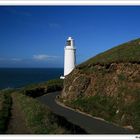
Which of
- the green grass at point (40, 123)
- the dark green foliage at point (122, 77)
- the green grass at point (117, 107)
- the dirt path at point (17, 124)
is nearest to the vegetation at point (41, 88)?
the green grass at point (117, 107)

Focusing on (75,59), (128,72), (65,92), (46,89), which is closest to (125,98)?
(128,72)

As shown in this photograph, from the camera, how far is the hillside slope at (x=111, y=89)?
27.2 metres

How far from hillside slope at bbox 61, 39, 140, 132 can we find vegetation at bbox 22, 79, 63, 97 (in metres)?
5.58

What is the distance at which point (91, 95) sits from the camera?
34.4 meters

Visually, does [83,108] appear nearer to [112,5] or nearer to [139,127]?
[139,127]

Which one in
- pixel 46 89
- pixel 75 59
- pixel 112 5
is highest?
pixel 112 5

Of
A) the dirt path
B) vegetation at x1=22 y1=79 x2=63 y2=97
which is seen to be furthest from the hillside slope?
the dirt path

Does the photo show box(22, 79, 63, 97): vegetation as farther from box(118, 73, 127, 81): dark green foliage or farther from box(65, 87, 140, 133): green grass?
box(118, 73, 127, 81): dark green foliage

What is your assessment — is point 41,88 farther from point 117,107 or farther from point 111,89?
point 117,107

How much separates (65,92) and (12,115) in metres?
17.6

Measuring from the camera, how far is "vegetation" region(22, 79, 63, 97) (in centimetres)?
4465

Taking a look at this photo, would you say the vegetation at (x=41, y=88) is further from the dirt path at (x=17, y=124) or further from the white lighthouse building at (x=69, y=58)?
the dirt path at (x=17, y=124)

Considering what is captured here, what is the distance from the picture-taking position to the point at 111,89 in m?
31.7

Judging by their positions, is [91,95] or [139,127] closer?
[139,127]
